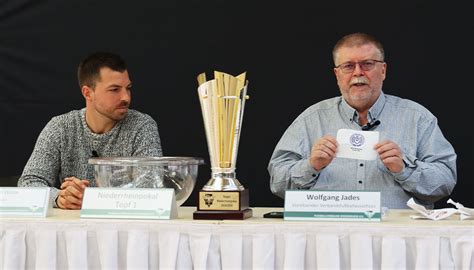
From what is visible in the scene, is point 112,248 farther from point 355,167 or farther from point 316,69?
point 316,69

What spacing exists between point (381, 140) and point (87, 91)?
4.21 ft

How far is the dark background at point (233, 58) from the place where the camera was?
3.55 meters

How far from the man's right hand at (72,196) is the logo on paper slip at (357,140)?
87 centimetres

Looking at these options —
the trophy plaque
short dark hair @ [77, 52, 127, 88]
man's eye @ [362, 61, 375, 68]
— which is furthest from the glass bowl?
short dark hair @ [77, 52, 127, 88]

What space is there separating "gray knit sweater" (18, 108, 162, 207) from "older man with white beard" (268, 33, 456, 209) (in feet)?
1.84

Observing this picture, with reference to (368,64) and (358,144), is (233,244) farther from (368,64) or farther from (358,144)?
(368,64)

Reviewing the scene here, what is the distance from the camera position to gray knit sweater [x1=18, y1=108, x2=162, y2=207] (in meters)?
3.22

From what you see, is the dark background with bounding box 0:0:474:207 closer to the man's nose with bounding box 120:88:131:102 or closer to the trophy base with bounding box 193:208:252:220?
the man's nose with bounding box 120:88:131:102

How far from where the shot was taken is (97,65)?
133 inches

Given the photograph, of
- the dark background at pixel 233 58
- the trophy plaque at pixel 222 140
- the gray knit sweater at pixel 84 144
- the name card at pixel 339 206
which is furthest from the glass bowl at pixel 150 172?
the dark background at pixel 233 58

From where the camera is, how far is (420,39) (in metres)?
3.54

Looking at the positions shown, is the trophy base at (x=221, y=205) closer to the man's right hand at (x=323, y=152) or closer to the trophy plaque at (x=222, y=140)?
the trophy plaque at (x=222, y=140)

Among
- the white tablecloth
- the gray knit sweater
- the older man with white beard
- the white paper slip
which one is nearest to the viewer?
the white tablecloth

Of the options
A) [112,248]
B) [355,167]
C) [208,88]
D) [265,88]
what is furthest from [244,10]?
[112,248]
